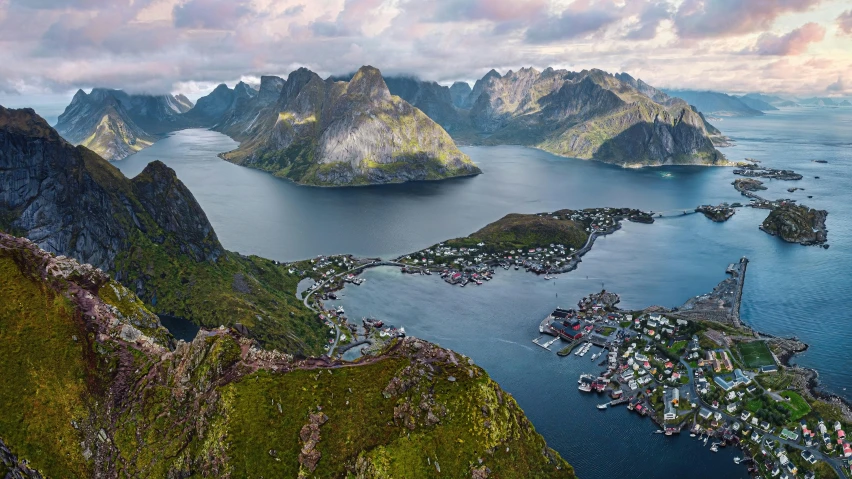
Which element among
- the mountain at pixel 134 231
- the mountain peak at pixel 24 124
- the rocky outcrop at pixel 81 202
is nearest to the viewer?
the mountain at pixel 134 231

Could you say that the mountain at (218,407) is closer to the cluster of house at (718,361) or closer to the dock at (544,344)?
the dock at (544,344)

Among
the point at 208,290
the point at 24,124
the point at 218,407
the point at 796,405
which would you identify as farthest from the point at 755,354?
the point at 24,124

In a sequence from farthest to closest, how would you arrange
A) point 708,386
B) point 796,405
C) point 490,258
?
point 490,258, point 708,386, point 796,405

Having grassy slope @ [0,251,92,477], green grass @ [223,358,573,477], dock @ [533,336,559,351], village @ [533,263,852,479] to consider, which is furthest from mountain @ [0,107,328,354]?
village @ [533,263,852,479]

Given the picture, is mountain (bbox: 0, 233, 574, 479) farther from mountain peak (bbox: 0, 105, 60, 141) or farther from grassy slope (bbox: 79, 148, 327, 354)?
mountain peak (bbox: 0, 105, 60, 141)

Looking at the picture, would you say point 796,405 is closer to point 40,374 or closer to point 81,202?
point 40,374

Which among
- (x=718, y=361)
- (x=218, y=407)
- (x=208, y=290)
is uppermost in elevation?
(x=218, y=407)

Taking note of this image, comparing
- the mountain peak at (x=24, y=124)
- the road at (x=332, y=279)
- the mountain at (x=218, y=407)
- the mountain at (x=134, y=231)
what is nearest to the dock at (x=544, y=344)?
the road at (x=332, y=279)
